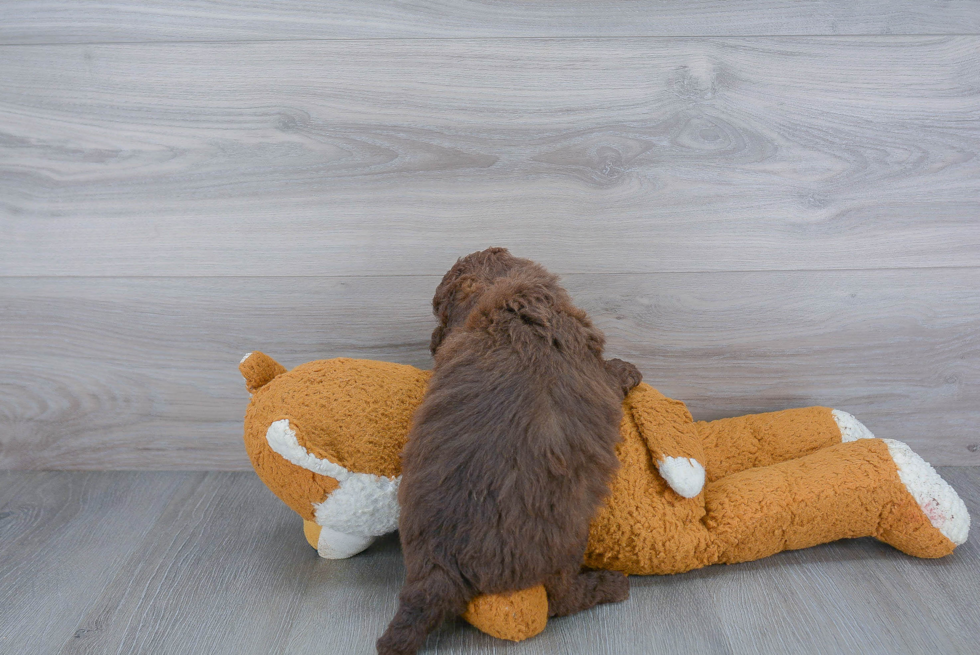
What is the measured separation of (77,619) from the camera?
83cm

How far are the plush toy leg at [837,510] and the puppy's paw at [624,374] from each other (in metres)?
0.18

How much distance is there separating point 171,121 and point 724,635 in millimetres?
1000

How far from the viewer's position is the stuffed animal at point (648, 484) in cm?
81

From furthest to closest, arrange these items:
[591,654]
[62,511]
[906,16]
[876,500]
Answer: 1. [62,511]
2. [906,16]
3. [876,500]
4. [591,654]

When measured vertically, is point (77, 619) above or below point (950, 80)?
below

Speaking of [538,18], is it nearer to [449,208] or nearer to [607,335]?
[449,208]

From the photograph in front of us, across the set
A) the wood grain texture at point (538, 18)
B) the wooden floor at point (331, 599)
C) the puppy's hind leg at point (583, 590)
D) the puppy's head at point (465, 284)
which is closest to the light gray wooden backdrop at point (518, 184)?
the wood grain texture at point (538, 18)

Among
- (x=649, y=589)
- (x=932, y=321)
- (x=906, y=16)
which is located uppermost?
(x=906, y=16)

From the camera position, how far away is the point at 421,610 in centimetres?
73

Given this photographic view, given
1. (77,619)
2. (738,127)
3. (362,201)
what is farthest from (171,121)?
(738,127)

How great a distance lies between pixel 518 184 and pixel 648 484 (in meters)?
0.46

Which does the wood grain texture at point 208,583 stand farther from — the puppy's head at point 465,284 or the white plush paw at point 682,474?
the white plush paw at point 682,474

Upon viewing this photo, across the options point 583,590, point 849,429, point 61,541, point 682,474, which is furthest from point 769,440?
point 61,541

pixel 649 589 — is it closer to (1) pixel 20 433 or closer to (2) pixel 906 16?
(2) pixel 906 16
